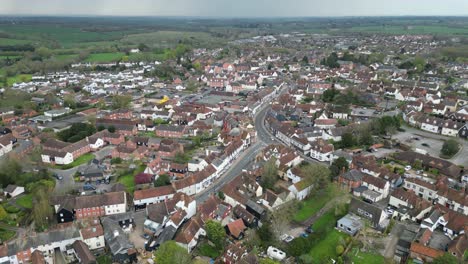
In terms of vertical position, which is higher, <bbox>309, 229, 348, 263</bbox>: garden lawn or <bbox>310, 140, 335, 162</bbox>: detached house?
<bbox>310, 140, 335, 162</bbox>: detached house

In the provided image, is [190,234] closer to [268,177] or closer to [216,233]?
[216,233]

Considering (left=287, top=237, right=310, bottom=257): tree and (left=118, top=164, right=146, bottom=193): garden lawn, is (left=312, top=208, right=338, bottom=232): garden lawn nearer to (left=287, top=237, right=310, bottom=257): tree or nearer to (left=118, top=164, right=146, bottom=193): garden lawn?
(left=287, top=237, right=310, bottom=257): tree

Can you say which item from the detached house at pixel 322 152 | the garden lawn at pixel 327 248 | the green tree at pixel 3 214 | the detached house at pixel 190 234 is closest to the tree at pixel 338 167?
the detached house at pixel 322 152

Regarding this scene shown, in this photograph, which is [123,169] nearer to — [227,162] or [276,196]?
[227,162]

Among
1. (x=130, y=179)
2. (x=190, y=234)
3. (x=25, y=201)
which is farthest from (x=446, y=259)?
(x=25, y=201)

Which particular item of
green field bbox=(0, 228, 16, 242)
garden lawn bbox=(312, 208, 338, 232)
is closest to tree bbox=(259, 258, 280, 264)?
garden lawn bbox=(312, 208, 338, 232)

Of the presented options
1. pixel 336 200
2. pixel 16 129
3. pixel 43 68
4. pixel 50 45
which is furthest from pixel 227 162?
pixel 50 45

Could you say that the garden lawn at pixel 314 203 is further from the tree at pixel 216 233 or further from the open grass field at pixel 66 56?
the open grass field at pixel 66 56
